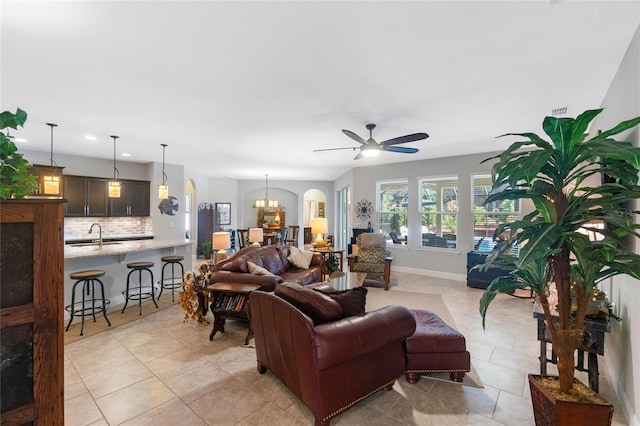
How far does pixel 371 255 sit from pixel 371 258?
0.06 meters

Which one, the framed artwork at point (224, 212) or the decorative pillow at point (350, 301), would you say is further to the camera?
the framed artwork at point (224, 212)

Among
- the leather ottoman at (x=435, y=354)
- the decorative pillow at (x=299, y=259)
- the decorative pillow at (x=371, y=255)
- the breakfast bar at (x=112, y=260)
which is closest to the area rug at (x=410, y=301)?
the decorative pillow at (x=371, y=255)

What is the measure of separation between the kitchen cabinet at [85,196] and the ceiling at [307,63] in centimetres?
178

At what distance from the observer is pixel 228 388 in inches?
92.7

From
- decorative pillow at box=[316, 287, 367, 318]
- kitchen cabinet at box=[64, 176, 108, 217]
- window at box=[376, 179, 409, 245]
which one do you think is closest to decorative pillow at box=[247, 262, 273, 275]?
decorative pillow at box=[316, 287, 367, 318]

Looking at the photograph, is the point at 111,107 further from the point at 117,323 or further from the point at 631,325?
the point at 631,325

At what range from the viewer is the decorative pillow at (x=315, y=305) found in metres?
1.98

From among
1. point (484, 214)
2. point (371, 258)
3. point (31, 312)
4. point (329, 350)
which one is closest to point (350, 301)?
point (329, 350)

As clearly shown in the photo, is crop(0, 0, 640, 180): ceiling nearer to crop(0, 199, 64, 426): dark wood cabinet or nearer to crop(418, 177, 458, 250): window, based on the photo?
crop(0, 199, 64, 426): dark wood cabinet

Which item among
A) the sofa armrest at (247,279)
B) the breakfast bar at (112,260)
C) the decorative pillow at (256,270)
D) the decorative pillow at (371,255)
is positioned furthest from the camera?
the decorative pillow at (371,255)

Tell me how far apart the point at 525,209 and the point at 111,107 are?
262 inches

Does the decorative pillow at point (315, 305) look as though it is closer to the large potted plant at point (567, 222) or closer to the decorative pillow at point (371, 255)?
the large potted plant at point (567, 222)

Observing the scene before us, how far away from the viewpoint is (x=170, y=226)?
7004mm

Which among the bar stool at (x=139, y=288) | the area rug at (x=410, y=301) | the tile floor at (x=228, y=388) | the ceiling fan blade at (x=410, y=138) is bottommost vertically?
the tile floor at (x=228, y=388)
